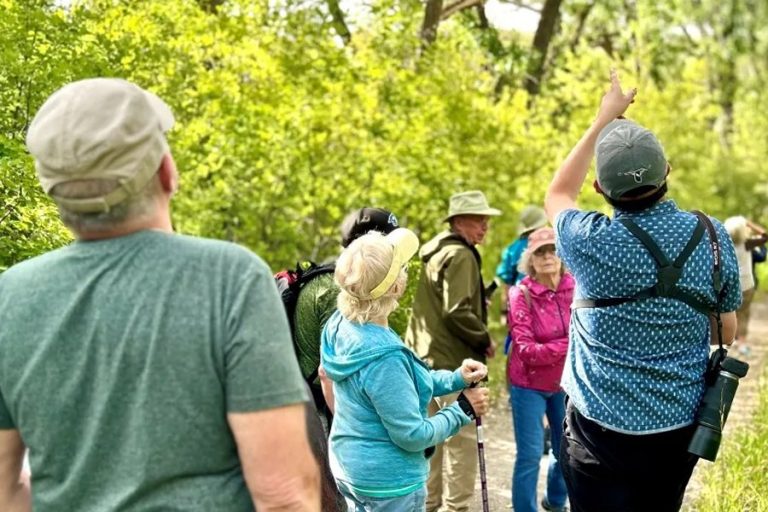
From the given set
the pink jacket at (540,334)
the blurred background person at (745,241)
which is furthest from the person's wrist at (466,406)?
the blurred background person at (745,241)

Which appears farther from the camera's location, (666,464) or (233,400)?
(666,464)

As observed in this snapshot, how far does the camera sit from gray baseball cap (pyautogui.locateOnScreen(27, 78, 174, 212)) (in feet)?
5.95

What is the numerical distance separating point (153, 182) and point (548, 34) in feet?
57.6

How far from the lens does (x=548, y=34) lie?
18.6m

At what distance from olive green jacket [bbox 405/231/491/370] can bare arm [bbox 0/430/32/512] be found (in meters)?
3.68

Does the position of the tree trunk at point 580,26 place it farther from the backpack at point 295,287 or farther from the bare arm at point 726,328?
the bare arm at point 726,328

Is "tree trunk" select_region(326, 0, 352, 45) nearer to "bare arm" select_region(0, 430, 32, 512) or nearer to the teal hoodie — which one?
the teal hoodie

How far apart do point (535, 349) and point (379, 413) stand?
80.6 inches

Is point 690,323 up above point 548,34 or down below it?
below

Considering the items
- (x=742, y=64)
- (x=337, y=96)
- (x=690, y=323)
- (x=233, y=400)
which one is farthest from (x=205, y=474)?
(x=742, y=64)

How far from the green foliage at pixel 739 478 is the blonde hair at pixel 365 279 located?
8.58ft

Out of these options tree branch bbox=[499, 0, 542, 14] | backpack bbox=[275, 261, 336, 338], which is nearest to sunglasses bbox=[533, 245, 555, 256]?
backpack bbox=[275, 261, 336, 338]

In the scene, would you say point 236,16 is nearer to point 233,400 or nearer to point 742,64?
point 233,400

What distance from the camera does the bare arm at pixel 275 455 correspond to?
1.80 m
